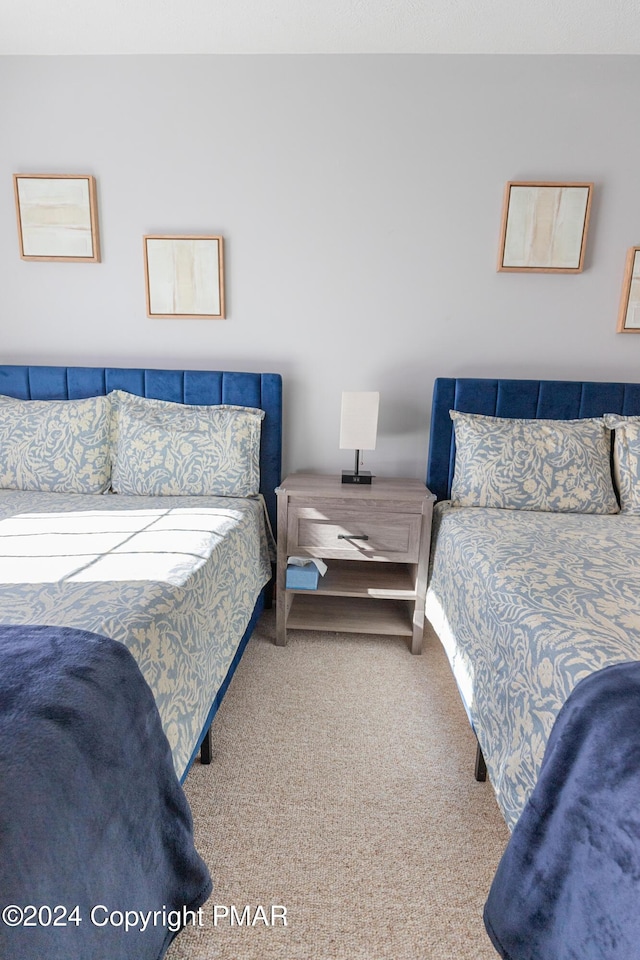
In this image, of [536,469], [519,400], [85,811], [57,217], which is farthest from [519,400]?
[57,217]

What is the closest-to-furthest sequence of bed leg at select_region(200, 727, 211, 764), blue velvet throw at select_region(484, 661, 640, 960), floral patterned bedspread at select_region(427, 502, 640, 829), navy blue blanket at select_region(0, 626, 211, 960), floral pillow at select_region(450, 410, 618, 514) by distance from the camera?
navy blue blanket at select_region(0, 626, 211, 960)
blue velvet throw at select_region(484, 661, 640, 960)
floral patterned bedspread at select_region(427, 502, 640, 829)
bed leg at select_region(200, 727, 211, 764)
floral pillow at select_region(450, 410, 618, 514)

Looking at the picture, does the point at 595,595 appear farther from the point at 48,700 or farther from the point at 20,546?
the point at 20,546

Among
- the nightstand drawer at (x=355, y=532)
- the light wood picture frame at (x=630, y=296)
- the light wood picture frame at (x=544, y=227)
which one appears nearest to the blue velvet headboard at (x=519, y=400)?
the light wood picture frame at (x=630, y=296)

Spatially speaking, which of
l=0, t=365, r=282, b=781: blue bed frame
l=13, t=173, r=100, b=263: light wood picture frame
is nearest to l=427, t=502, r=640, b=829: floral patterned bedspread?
l=0, t=365, r=282, b=781: blue bed frame

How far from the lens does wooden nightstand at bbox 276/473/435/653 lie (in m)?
2.13

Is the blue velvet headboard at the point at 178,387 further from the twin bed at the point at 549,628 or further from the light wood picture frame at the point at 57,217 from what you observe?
the twin bed at the point at 549,628

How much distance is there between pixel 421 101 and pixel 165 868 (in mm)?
2829

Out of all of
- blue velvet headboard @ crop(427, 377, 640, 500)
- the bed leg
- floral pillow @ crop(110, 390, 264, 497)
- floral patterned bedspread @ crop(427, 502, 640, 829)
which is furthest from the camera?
blue velvet headboard @ crop(427, 377, 640, 500)

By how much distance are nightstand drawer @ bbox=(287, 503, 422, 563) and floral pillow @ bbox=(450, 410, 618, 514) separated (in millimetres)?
295

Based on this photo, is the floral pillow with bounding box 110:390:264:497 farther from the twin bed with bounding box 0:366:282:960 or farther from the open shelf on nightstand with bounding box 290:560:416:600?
the open shelf on nightstand with bounding box 290:560:416:600

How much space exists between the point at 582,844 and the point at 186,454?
6.06 ft

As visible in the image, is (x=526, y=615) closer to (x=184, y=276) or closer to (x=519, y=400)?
(x=519, y=400)

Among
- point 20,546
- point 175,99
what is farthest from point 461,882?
point 175,99

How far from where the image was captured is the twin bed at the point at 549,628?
846mm
